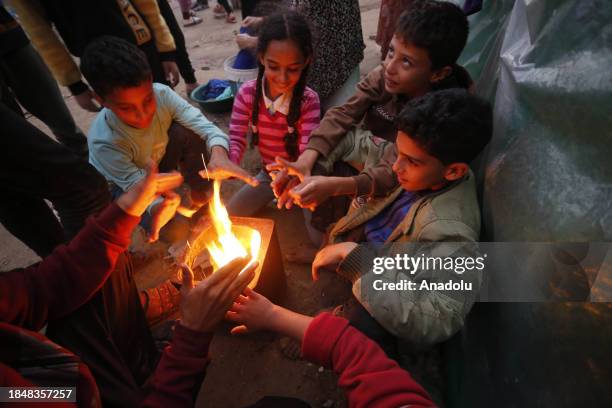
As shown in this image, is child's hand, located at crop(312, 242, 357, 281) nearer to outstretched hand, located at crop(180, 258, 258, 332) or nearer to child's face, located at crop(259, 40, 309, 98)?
outstretched hand, located at crop(180, 258, 258, 332)

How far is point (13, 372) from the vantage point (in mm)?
975

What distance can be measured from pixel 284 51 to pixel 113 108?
1.15m

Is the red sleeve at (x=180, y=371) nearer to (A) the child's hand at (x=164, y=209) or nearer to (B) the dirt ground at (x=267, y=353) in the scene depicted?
(A) the child's hand at (x=164, y=209)

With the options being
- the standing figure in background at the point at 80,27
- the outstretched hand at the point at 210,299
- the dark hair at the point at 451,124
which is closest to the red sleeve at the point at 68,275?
the outstretched hand at the point at 210,299

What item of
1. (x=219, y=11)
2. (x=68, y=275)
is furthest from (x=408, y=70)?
(x=219, y=11)

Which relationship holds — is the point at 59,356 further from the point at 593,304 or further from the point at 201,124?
the point at 201,124

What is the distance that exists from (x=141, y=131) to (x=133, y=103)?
353 millimetres

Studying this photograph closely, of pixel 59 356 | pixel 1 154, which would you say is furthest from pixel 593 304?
pixel 1 154

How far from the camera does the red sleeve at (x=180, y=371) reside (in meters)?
1.18

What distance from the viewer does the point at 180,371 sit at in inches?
47.0

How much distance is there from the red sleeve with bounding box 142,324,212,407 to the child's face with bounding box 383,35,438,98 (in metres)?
1.60

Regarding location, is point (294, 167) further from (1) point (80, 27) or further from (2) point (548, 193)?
(1) point (80, 27)

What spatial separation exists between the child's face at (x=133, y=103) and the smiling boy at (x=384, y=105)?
0.99m

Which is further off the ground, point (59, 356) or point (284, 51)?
point (284, 51)
